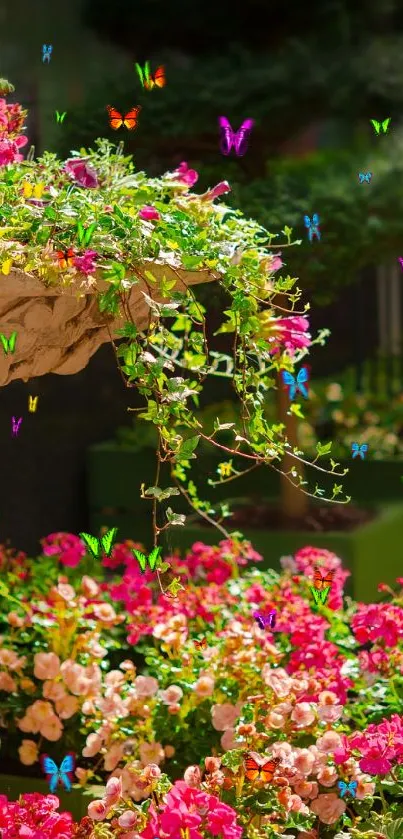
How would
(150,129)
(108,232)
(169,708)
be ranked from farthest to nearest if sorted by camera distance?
1. (150,129)
2. (169,708)
3. (108,232)

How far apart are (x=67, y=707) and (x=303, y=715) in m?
0.51

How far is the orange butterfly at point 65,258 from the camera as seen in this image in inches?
61.1

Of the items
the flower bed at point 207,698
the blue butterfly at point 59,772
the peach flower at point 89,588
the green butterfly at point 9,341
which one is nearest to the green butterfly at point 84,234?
the green butterfly at point 9,341

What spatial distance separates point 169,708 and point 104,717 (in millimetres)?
134

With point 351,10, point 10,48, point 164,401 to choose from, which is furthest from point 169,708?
point 351,10

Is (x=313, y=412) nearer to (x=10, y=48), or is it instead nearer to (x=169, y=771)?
(x=10, y=48)

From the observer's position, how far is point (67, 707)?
2354 mm

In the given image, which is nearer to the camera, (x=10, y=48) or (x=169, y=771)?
(x=169, y=771)

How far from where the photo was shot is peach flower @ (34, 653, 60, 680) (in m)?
2.36

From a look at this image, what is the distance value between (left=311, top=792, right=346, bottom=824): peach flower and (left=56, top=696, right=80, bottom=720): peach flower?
1.81 feet

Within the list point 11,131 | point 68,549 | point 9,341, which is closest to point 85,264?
point 9,341

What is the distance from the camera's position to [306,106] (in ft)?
15.4

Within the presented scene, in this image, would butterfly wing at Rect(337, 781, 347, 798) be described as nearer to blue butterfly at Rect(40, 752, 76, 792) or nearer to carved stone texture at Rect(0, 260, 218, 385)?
blue butterfly at Rect(40, 752, 76, 792)

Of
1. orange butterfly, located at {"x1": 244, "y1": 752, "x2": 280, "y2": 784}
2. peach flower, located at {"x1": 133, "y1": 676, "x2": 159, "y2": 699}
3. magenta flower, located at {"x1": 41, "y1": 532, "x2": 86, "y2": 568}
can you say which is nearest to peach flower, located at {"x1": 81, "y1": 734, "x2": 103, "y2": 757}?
peach flower, located at {"x1": 133, "y1": 676, "x2": 159, "y2": 699}
